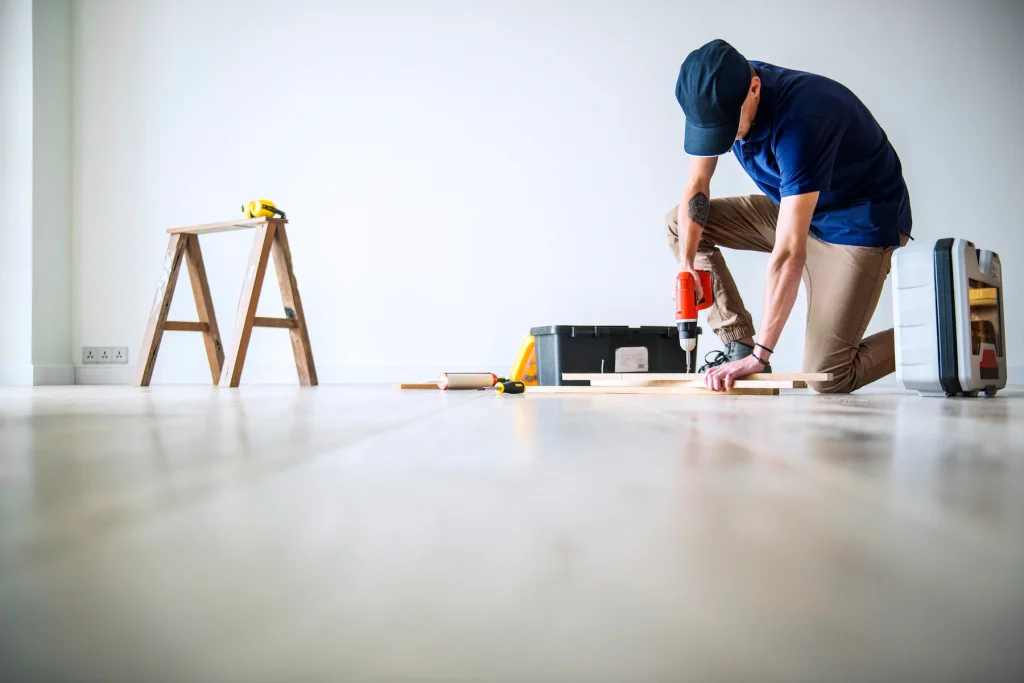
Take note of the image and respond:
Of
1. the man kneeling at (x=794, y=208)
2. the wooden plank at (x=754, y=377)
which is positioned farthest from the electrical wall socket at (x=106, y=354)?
the man kneeling at (x=794, y=208)

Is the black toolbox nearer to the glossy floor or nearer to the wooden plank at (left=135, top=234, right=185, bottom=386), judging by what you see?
the wooden plank at (left=135, top=234, right=185, bottom=386)

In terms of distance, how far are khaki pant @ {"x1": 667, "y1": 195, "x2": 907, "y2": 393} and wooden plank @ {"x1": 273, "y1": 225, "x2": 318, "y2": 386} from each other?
6.39ft

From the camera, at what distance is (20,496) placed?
41 cm

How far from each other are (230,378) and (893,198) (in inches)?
110

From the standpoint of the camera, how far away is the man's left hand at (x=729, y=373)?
195 cm

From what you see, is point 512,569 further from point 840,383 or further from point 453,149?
point 453,149

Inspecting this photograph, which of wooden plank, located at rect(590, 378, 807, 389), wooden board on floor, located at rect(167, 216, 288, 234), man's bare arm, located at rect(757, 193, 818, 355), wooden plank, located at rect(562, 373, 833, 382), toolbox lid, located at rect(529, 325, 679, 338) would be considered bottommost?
wooden plank, located at rect(590, 378, 807, 389)

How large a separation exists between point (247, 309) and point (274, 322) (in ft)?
0.56

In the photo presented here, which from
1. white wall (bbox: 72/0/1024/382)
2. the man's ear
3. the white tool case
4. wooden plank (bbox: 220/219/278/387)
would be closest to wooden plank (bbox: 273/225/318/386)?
wooden plank (bbox: 220/219/278/387)

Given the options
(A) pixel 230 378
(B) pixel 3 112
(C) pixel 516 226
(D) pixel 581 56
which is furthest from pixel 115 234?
(D) pixel 581 56

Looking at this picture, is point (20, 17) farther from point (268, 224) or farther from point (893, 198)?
point (893, 198)

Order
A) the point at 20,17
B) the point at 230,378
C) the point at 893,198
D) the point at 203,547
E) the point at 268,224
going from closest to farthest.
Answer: the point at 203,547
the point at 893,198
the point at 230,378
the point at 268,224
the point at 20,17

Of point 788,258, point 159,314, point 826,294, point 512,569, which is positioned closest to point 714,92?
point 788,258

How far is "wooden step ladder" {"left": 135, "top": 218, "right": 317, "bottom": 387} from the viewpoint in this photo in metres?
3.13
